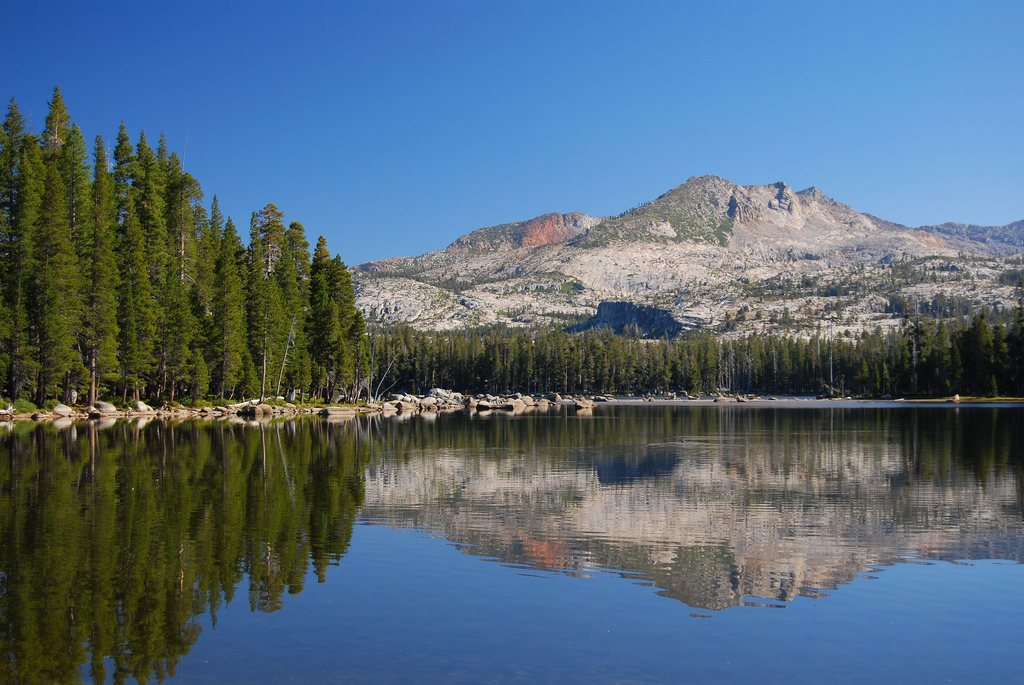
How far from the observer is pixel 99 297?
56.8 m

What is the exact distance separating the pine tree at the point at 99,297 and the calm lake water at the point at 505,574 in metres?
32.1

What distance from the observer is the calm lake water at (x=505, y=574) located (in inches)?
349

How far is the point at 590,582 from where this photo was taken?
12.5 meters

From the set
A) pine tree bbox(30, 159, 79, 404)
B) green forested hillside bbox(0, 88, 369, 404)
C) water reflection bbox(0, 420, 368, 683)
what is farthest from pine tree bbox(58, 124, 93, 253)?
water reflection bbox(0, 420, 368, 683)

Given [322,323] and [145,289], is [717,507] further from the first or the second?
[322,323]

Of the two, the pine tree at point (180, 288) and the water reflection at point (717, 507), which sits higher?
the pine tree at point (180, 288)

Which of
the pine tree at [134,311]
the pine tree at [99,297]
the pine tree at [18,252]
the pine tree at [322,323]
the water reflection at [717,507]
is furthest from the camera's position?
the pine tree at [322,323]

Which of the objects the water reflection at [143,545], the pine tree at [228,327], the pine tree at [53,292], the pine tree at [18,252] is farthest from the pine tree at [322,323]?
the water reflection at [143,545]

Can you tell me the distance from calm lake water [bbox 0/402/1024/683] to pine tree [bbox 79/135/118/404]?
105ft

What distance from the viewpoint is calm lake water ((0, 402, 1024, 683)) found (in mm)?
8875

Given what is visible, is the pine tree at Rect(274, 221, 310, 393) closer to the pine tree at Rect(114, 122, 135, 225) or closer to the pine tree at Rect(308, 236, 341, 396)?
the pine tree at Rect(308, 236, 341, 396)

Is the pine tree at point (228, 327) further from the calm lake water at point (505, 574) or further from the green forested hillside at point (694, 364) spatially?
the green forested hillside at point (694, 364)

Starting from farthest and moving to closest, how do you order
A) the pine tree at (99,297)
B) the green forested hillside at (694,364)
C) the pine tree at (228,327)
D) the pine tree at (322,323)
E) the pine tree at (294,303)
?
the green forested hillside at (694,364)
the pine tree at (322,323)
the pine tree at (294,303)
the pine tree at (228,327)
the pine tree at (99,297)

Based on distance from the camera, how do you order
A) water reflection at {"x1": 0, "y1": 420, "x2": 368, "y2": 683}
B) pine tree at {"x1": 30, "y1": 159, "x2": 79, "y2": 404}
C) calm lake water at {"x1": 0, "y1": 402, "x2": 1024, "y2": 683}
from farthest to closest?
pine tree at {"x1": 30, "y1": 159, "x2": 79, "y2": 404} → water reflection at {"x1": 0, "y1": 420, "x2": 368, "y2": 683} → calm lake water at {"x1": 0, "y1": 402, "x2": 1024, "y2": 683}
